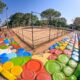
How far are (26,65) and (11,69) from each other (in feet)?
2.09

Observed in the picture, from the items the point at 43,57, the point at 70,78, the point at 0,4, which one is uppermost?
the point at 0,4

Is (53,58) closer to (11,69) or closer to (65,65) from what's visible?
(65,65)

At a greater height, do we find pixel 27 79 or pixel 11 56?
pixel 11 56

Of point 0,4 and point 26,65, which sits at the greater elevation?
point 0,4

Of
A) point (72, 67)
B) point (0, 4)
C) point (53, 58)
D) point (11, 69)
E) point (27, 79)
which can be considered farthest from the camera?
point (0, 4)

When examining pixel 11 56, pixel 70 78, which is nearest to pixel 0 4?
pixel 11 56

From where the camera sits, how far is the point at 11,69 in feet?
19.9

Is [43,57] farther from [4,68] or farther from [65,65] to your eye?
[4,68]

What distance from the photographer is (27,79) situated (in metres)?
5.70

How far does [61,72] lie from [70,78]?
584mm

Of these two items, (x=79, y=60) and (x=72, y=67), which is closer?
(x=72, y=67)

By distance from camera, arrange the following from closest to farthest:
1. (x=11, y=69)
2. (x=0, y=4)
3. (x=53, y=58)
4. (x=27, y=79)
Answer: (x=27, y=79) → (x=11, y=69) → (x=53, y=58) → (x=0, y=4)

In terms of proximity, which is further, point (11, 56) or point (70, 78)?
point (11, 56)

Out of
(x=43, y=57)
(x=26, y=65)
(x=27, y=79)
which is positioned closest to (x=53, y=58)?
(x=43, y=57)
